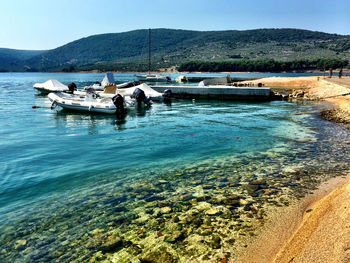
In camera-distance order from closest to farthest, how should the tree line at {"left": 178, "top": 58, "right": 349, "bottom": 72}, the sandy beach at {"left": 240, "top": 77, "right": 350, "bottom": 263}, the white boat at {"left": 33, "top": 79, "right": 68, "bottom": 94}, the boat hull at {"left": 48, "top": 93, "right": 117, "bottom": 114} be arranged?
the sandy beach at {"left": 240, "top": 77, "right": 350, "bottom": 263} < the boat hull at {"left": 48, "top": 93, "right": 117, "bottom": 114} < the white boat at {"left": 33, "top": 79, "right": 68, "bottom": 94} < the tree line at {"left": 178, "top": 58, "right": 349, "bottom": 72}

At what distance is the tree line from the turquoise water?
118949mm

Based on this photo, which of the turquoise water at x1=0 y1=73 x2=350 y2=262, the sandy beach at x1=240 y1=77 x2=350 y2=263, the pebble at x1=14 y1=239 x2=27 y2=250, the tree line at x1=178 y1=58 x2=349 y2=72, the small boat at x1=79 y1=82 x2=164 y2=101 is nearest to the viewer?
A: the sandy beach at x1=240 y1=77 x2=350 y2=263

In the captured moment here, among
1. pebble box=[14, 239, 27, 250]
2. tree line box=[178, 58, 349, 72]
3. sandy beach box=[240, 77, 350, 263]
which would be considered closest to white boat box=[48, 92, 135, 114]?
pebble box=[14, 239, 27, 250]

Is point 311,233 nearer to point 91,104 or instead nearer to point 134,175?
point 134,175

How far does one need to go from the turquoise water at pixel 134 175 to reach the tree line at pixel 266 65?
11895 centimetres

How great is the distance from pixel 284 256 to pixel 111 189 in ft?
15.6

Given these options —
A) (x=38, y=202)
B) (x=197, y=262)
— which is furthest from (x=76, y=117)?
(x=197, y=262)

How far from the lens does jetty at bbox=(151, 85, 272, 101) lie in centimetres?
3002

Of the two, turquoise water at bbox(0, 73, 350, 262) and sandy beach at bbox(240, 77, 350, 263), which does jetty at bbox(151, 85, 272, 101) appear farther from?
sandy beach at bbox(240, 77, 350, 263)

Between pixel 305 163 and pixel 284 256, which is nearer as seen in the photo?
pixel 284 256

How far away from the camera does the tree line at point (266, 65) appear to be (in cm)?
11444

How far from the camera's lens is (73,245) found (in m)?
4.67

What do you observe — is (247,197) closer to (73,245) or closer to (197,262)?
(197,262)

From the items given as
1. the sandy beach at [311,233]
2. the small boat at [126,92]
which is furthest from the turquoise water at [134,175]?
the small boat at [126,92]
